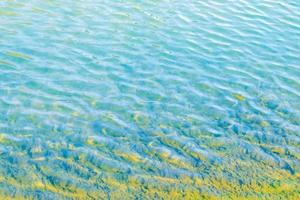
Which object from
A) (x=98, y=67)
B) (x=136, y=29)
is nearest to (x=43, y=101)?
(x=98, y=67)

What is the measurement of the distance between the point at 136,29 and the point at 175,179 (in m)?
12.3

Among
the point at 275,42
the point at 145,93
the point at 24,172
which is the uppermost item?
the point at 275,42

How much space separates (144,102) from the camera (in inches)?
755

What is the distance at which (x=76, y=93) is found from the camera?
1933cm

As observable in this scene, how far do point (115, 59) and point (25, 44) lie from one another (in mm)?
4650

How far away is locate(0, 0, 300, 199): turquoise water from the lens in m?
15.2

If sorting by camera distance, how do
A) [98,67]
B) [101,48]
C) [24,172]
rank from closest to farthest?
[24,172], [98,67], [101,48]

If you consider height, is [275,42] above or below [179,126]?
above

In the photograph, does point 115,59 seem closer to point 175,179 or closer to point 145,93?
point 145,93

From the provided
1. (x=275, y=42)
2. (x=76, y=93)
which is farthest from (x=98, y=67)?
(x=275, y=42)

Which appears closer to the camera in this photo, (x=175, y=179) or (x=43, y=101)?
(x=175, y=179)

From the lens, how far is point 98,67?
2139 centimetres

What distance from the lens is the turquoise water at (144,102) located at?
15164 millimetres

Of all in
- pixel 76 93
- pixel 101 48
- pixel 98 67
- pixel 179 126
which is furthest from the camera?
pixel 101 48
